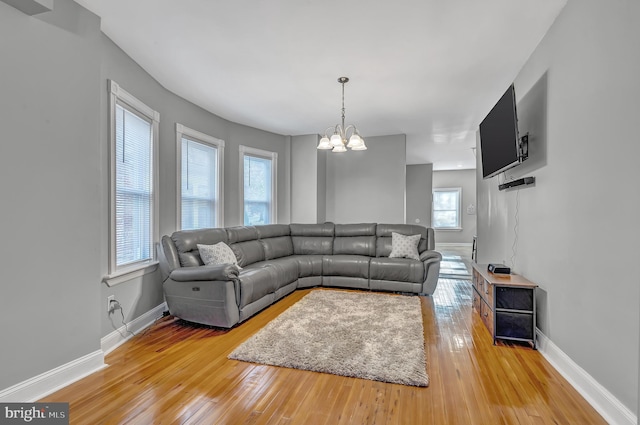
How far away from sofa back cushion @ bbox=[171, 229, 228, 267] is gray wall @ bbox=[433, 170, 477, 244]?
868 cm

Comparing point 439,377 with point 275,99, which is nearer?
point 439,377

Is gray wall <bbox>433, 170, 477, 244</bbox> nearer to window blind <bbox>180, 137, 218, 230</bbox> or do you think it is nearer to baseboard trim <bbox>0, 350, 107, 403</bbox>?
window blind <bbox>180, 137, 218, 230</bbox>

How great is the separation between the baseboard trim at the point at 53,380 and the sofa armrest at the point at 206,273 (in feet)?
3.03

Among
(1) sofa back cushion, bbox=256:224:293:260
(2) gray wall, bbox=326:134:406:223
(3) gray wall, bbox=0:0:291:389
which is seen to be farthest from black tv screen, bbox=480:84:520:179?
(3) gray wall, bbox=0:0:291:389

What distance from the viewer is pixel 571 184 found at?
2.12m

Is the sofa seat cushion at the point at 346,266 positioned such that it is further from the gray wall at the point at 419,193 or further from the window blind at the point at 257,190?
the gray wall at the point at 419,193

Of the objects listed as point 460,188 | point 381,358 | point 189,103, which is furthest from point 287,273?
point 460,188

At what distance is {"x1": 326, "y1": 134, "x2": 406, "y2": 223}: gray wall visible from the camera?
19.5 ft

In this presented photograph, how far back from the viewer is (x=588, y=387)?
73.5 inches

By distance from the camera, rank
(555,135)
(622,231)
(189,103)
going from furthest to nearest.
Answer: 1. (189,103)
2. (555,135)
3. (622,231)

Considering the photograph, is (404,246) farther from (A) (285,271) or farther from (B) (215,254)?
(B) (215,254)

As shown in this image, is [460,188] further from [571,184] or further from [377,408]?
[377,408]

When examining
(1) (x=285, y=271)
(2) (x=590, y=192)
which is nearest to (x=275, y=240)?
(1) (x=285, y=271)

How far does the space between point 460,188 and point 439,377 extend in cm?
927
